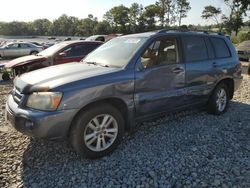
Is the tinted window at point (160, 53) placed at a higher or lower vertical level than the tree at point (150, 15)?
lower

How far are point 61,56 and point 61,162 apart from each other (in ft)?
20.5

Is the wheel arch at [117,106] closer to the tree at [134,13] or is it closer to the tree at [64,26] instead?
the tree at [134,13]

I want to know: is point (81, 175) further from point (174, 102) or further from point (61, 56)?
point (61, 56)

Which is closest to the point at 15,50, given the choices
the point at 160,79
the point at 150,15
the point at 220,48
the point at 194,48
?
the point at 220,48

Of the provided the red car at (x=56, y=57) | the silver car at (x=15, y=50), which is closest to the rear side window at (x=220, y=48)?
the red car at (x=56, y=57)

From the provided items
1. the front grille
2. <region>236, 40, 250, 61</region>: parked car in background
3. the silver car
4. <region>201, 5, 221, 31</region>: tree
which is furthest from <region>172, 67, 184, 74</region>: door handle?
<region>201, 5, 221, 31</region>: tree

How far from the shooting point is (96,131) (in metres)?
3.97

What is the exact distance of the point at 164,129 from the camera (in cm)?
516

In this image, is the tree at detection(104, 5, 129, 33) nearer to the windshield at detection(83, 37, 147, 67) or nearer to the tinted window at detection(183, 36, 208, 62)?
the tinted window at detection(183, 36, 208, 62)

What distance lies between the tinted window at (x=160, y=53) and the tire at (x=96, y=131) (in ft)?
3.17

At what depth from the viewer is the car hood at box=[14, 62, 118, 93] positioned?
3.73 m

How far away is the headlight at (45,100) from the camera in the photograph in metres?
3.56

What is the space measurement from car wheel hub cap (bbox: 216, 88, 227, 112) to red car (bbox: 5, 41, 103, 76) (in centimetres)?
538

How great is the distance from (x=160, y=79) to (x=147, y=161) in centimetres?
131
